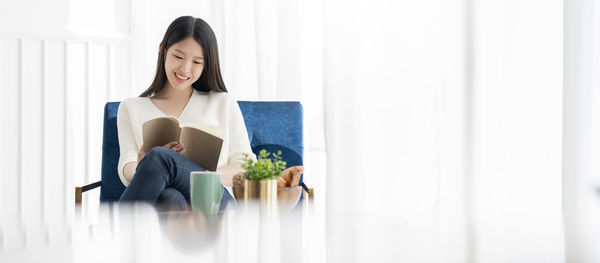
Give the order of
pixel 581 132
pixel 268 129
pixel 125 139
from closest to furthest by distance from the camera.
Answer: pixel 581 132
pixel 125 139
pixel 268 129

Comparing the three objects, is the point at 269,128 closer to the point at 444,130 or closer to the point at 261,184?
the point at 261,184

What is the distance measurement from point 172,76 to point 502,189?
3.82 feet

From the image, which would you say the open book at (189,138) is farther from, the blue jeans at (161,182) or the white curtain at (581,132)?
the white curtain at (581,132)

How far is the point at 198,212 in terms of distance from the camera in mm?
973

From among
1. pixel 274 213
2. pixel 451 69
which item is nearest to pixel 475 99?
pixel 451 69

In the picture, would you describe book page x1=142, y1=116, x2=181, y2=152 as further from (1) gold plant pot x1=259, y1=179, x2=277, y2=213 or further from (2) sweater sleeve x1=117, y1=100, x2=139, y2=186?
(1) gold plant pot x1=259, y1=179, x2=277, y2=213

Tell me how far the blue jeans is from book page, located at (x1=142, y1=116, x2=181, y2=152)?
158 mm

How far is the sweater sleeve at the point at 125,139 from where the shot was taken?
4.73 ft

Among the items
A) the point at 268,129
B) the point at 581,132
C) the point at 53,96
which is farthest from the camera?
the point at 53,96

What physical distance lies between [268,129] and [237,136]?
0.46 ft

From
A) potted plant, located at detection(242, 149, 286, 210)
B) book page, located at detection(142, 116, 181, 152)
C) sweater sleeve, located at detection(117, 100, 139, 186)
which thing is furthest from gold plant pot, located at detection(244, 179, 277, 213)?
sweater sleeve, located at detection(117, 100, 139, 186)

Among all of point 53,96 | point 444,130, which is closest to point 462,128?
point 444,130

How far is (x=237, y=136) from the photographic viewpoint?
150cm

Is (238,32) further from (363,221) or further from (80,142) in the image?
(363,221)
